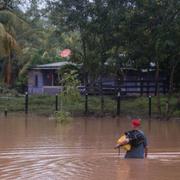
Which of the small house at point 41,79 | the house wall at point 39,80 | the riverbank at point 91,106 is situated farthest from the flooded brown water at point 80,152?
the house wall at point 39,80

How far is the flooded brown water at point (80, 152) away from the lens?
12.0 meters

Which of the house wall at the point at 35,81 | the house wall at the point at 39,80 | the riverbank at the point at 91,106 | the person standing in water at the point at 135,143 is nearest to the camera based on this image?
the person standing in water at the point at 135,143

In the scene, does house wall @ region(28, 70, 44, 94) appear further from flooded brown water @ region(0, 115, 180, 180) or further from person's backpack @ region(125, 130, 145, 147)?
person's backpack @ region(125, 130, 145, 147)

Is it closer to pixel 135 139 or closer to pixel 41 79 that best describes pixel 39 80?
pixel 41 79

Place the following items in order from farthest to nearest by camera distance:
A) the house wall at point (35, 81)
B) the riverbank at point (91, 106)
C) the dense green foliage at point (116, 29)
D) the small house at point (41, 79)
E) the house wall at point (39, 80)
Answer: the house wall at point (35, 81) < the house wall at point (39, 80) < the small house at point (41, 79) < the riverbank at point (91, 106) < the dense green foliage at point (116, 29)

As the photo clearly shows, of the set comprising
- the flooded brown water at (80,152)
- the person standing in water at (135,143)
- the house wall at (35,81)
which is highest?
the house wall at (35,81)

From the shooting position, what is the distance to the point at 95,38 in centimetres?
3095

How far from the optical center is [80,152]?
15914 mm

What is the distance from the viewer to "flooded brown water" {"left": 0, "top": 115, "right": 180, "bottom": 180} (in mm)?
12031

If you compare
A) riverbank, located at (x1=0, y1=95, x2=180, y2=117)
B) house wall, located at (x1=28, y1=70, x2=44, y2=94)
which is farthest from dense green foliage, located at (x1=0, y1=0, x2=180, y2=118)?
house wall, located at (x1=28, y1=70, x2=44, y2=94)

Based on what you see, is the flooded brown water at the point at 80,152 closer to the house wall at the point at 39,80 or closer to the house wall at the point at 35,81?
the house wall at the point at 39,80

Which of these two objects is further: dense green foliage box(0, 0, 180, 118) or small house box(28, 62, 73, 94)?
small house box(28, 62, 73, 94)

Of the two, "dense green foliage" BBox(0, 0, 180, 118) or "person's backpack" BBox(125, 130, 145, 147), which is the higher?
"dense green foliage" BBox(0, 0, 180, 118)

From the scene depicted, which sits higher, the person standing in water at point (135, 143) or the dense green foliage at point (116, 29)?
the dense green foliage at point (116, 29)
